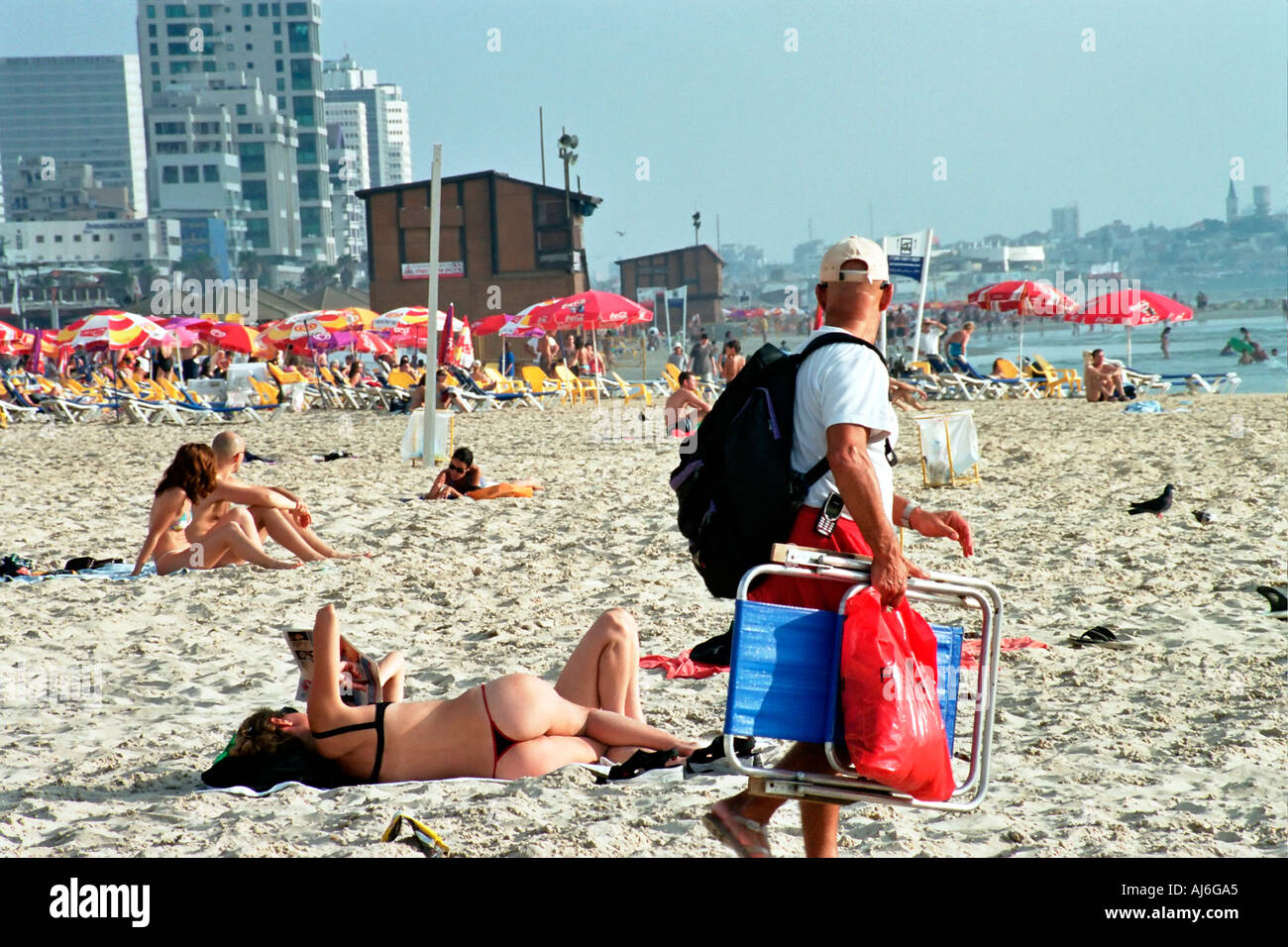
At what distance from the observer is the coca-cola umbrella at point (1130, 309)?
829 inches

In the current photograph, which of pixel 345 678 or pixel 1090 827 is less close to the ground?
pixel 345 678

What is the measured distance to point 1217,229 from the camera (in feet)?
370

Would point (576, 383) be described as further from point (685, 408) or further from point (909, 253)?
point (685, 408)

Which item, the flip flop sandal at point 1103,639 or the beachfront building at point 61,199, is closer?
the flip flop sandal at point 1103,639

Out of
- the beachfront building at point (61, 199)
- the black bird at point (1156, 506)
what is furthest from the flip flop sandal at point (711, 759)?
the beachfront building at point (61, 199)

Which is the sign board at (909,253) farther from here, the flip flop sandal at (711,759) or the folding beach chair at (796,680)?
the folding beach chair at (796,680)

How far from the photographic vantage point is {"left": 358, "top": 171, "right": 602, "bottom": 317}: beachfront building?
1756 inches

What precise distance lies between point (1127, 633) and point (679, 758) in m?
2.25

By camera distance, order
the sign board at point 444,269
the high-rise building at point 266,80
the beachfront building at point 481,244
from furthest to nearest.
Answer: the high-rise building at point 266,80, the sign board at point 444,269, the beachfront building at point 481,244

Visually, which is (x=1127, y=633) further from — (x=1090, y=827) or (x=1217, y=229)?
(x=1217, y=229)

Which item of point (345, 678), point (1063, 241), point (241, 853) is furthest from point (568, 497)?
point (1063, 241)

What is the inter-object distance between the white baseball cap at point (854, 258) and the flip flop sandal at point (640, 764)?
151 centimetres

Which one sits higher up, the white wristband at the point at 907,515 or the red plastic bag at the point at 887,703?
the white wristband at the point at 907,515

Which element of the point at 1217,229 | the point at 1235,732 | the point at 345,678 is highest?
the point at 1217,229
